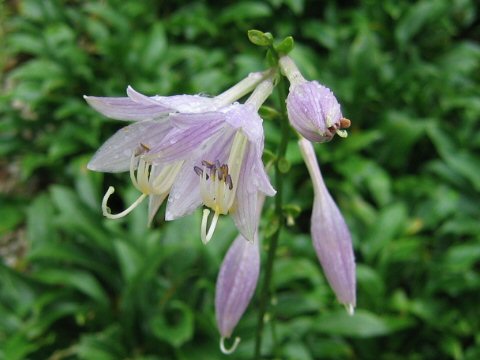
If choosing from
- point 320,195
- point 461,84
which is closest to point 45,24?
point 461,84

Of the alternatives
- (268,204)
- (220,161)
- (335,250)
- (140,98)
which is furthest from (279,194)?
(268,204)

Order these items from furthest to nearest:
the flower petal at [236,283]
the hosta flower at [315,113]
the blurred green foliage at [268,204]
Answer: the blurred green foliage at [268,204], the flower petal at [236,283], the hosta flower at [315,113]

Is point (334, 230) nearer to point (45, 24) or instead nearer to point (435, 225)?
point (435, 225)

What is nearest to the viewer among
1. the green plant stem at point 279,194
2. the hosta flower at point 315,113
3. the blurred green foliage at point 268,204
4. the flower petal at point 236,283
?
the hosta flower at point 315,113

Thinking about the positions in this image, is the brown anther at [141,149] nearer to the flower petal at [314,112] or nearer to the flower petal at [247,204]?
the flower petal at [247,204]

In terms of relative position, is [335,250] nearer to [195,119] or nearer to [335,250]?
[335,250]

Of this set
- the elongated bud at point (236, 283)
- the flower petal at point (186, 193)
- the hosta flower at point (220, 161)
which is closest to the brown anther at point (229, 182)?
the hosta flower at point (220, 161)
